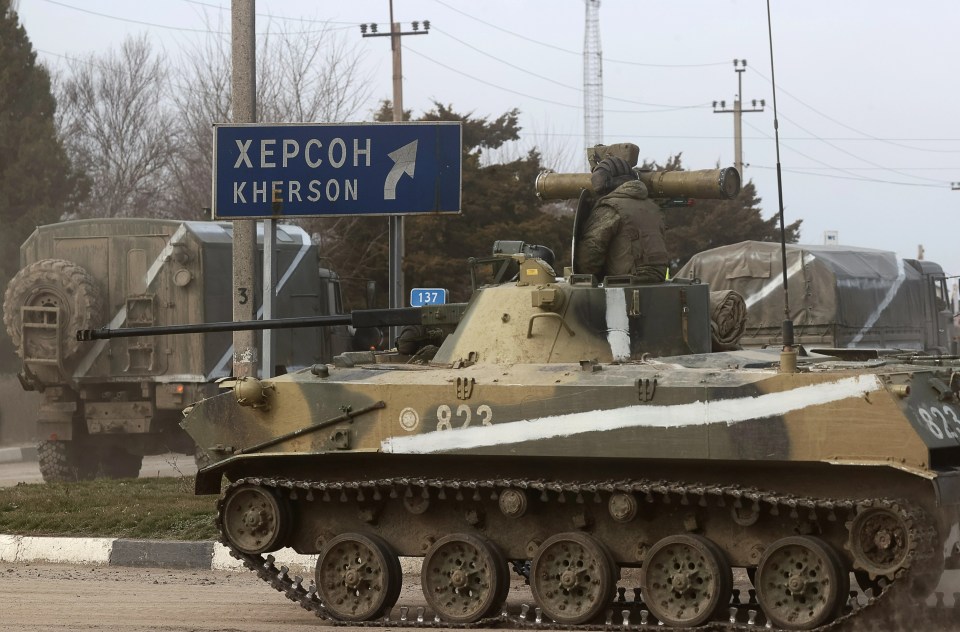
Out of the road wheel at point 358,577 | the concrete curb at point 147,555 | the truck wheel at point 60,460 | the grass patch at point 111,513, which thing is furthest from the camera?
the truck wheel at point 60,460

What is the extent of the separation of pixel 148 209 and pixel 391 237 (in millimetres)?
29524

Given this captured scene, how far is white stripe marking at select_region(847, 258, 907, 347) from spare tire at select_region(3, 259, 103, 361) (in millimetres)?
10679

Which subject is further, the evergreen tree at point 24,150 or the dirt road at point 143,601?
the evergreen tree at point 24,150

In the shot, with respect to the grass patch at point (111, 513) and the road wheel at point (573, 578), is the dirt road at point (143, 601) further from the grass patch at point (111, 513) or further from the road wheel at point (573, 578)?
the road wheel at point (573, 578)

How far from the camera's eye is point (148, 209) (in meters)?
41.7

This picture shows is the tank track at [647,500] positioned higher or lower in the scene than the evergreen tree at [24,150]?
lower

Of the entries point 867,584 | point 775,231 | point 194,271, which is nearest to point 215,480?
point 867,584

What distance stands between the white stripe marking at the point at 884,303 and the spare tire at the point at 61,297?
10.7 meters

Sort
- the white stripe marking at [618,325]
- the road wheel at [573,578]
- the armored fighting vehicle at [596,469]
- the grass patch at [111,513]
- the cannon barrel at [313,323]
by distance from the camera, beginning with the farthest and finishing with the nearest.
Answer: the grass patch at [111,513], the cannon barrel at [313,323], the white stripe marking at [618,325], the road wheel at [573,578], the armored fighting vehicle at [596,469]

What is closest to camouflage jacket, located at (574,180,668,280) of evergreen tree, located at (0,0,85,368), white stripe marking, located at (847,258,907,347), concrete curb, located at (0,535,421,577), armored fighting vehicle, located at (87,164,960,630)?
armored fighting vehicle, located at (87,164,960,630)

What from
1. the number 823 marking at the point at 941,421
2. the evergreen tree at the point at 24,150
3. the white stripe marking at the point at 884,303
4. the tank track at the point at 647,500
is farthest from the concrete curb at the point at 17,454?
the number 823 marking at the point at 941,421

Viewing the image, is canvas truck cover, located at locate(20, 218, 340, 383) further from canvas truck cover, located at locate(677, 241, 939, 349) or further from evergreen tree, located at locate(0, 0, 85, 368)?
evergreen tree, located at locate(0, 0, 85, 368)

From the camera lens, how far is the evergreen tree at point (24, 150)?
31.6m

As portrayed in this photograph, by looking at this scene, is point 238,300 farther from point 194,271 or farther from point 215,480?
point 194,271
